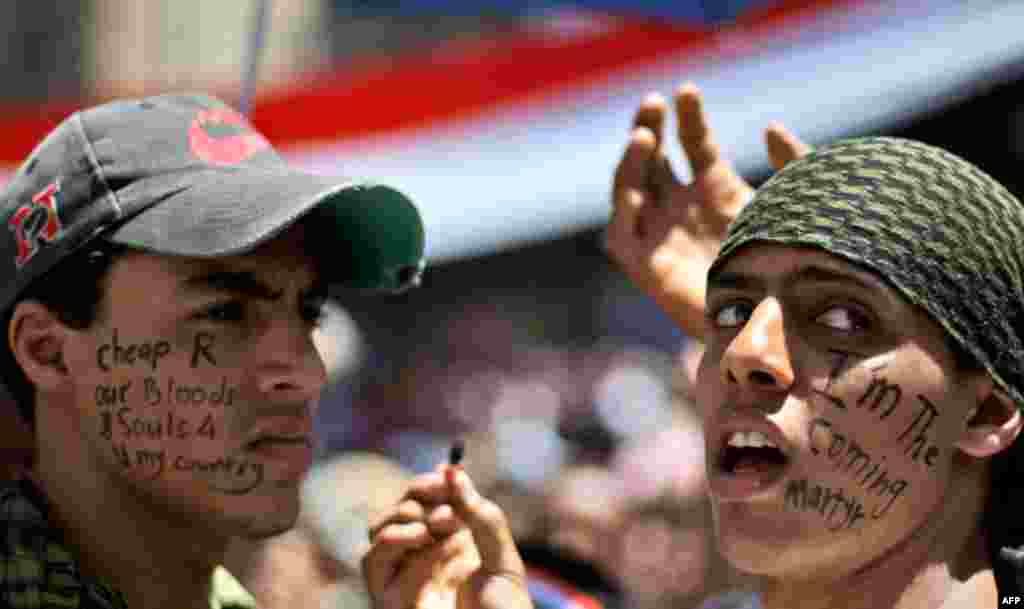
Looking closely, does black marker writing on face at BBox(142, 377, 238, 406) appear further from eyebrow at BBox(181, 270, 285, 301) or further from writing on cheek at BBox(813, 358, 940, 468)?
writing on cheek at BBox(813, 358, 940, 468)

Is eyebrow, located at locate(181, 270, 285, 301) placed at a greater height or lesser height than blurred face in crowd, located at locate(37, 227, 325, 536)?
greater

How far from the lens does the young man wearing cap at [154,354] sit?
282cm

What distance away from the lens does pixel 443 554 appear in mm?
3014

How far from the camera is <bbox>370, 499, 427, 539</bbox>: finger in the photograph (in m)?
3.00

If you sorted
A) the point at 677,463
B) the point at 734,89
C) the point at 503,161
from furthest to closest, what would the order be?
the point at 503,161 → the point at 734,89 → the point at 677,463

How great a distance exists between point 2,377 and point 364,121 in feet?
29.2

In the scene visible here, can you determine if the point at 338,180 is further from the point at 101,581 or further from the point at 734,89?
the point at 734,89

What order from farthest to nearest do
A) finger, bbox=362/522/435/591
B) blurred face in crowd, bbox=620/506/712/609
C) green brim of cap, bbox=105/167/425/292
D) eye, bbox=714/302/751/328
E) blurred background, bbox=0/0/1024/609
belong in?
1. blurred background, bbox=0/0/1024/609
2. blurred face in crowd, bbox=620/506/712/609
3. finger, bbox=362/522/435/591
4. green brim of cap, bbox=105/167/425/292
5. eye, bbox=714/302/751/328

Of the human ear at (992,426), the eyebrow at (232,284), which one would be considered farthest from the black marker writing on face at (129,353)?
the human ear at (992,426)

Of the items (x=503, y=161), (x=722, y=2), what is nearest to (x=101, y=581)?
(x=722, y=2)

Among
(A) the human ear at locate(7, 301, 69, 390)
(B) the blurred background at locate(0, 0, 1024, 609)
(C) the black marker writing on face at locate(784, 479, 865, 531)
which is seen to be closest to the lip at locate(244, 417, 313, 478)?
(A) the human ear at locate(7, 301, 69, 390)

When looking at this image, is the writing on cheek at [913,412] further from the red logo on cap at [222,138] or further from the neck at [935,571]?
the red logo on cap at [222,138]

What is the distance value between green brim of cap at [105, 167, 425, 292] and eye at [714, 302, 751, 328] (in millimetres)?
673

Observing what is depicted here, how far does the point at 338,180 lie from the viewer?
116 inches
